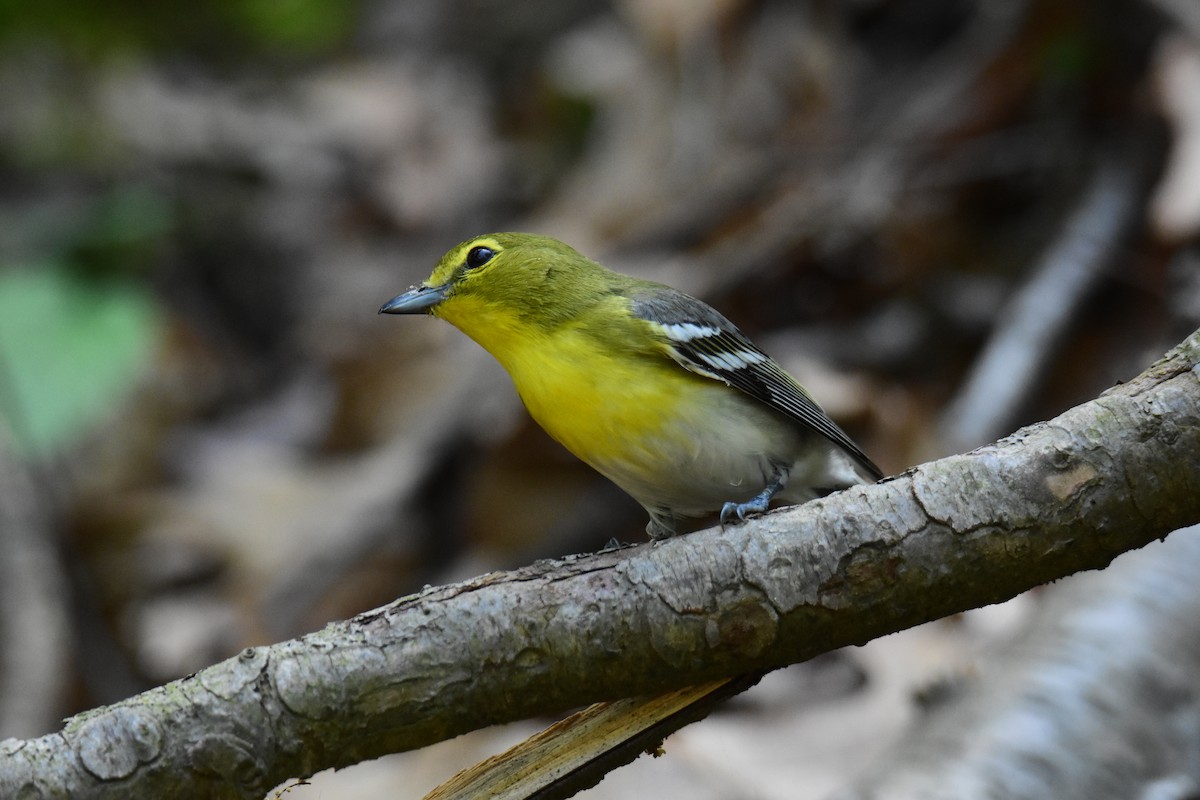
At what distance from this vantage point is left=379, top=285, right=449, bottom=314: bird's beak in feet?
13.2

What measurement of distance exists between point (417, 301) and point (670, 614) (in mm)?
1878

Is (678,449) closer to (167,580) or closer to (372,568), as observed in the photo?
(372,568)

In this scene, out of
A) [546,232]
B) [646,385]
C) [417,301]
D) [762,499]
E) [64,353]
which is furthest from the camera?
[546,232]

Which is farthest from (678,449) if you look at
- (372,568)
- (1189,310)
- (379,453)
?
(379,453)

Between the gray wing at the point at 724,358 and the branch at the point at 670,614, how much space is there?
113cm

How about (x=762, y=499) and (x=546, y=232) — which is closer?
(x=762, y=499)

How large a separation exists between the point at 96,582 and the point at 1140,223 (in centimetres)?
598

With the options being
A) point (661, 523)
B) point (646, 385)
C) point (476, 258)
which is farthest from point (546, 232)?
point (646, 385)

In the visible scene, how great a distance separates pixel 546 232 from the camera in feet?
27.0

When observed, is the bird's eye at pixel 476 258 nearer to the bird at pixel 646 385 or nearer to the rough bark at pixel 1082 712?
the bird at pixel 646 385

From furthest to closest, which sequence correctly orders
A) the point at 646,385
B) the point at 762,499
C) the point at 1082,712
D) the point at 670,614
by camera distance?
the point at 1082,712, the point at 762,499, the point at 646,385, the point at 670,614

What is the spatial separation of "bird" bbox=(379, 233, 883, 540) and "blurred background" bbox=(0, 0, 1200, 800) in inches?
42.8

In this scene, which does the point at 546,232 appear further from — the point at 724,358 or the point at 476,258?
the point at 724,358

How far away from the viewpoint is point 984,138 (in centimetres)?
746
